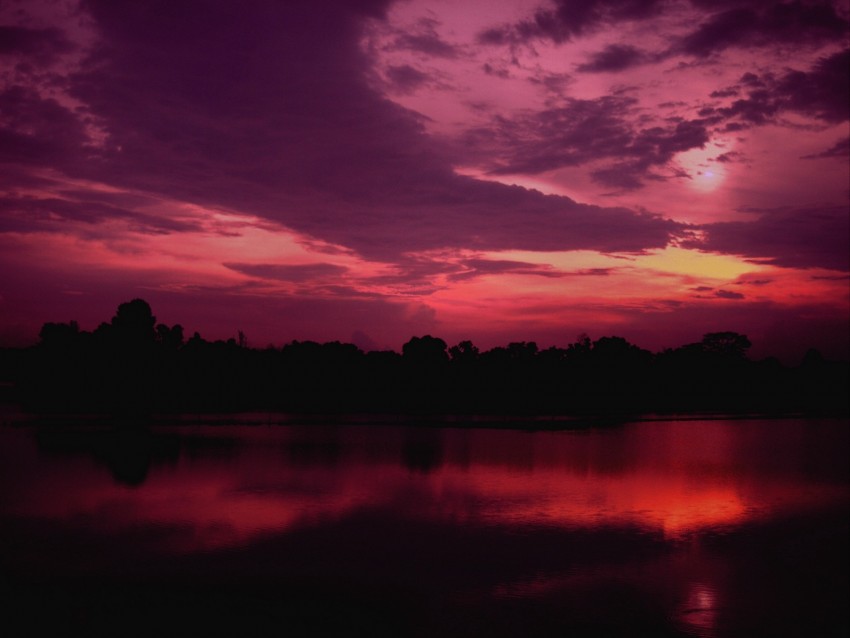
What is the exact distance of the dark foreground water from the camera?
47.1 ft

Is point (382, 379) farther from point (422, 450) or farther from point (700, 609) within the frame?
point (700, 609)

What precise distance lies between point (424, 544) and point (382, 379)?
98562 millimetres

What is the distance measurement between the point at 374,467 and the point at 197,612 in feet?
68.5

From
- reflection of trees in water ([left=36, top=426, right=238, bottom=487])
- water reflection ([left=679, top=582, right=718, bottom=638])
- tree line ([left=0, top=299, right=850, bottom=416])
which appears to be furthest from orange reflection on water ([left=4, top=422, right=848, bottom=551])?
tree line ([left=0, top=299, right=850, bottom=416])

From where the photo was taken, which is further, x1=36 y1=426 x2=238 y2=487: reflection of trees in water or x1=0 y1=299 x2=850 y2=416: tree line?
x1=0 y1=299 x2=850 y2=416: tree line

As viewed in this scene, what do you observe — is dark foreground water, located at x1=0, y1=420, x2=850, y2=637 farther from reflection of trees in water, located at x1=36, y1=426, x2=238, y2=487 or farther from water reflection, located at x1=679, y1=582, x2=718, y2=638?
reflection of trees in water, located at x1=36, y1=426, x2=238, y2=487

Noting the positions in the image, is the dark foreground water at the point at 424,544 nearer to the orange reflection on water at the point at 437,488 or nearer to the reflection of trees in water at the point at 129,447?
the orange reflection on water at the point at 437,488

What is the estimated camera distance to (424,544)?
19984 millimetres

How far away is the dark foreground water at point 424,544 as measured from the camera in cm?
1434

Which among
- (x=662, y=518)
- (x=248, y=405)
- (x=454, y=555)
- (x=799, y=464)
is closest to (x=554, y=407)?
→ (x=248, y=405)

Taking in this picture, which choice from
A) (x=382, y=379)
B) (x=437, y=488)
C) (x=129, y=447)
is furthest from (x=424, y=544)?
(x=382, y=379)

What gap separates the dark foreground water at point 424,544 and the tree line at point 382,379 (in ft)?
154

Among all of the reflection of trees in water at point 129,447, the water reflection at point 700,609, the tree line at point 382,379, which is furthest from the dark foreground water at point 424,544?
the tree line at point 382,379

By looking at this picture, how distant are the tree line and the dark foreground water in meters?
47.0
